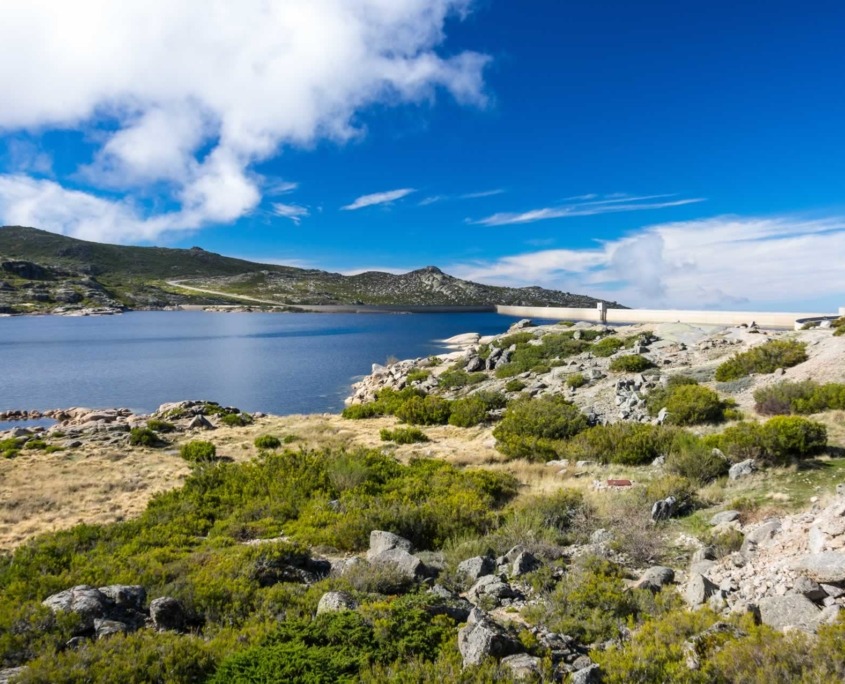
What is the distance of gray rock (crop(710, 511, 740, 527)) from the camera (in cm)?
962

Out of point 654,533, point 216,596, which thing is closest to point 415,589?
point 216,596

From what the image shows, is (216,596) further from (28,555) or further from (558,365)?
(558,365)

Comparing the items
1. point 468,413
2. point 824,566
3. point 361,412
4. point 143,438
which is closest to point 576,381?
point 468,413

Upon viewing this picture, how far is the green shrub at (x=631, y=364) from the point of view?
90.4 feet

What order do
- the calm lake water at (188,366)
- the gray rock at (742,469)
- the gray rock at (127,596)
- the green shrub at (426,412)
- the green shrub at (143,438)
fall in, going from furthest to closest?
1. the calm lake water at (188,366)
2. the green shrub at (426,412)
3. the green shrub at (143,438)
4. the gray rock at (742,469)
5. the gray rock at (127,596)

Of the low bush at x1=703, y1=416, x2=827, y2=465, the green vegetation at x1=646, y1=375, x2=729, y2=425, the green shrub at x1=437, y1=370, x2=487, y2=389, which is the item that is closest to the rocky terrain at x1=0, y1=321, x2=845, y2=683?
the low bush at x1=703, y1=416, x2=827, y2=465

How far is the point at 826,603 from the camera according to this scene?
5797 millimetres

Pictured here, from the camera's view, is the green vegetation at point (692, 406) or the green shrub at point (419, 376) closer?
the green vegetation at point (692, 406)

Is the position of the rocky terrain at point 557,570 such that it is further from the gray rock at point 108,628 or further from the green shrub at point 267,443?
the green shrub at point 267,443

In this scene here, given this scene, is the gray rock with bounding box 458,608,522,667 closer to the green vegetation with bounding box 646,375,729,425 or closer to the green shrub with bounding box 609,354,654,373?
the green vegetation with bounding box 646,375,729,425

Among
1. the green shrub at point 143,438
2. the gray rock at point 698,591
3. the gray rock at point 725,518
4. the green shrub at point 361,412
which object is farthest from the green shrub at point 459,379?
the gray rock at point 698,591

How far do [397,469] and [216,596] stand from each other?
8577 mm

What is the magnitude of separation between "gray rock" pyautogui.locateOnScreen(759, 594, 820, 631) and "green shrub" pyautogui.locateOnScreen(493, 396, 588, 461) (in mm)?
10970

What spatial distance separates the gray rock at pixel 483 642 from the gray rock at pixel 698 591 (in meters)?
2.48
